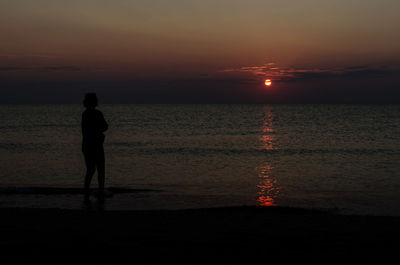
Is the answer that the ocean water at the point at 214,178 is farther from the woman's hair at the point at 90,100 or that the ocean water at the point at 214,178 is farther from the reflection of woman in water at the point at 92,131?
the woman's hair at the point at 90,100

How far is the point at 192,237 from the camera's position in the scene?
555cm

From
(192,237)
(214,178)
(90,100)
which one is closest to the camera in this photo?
(192,237)

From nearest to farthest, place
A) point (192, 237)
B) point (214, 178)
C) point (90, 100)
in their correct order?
point (192, 237) → point (90, 100) → point (214, 178)

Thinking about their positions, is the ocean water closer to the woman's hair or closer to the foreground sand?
the foreground sand

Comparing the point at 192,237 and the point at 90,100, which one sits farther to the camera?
the point at 90,100

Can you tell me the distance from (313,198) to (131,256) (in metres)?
6.90

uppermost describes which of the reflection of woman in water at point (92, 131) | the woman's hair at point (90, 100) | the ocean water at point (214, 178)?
the woman's hair at point (90, 100)

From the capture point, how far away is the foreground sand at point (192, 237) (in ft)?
15.0

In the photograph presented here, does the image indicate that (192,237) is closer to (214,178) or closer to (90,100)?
(90,100)

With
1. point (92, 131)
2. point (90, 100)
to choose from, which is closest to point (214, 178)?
point (92, 131)

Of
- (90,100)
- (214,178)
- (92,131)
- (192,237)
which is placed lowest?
(214,178)

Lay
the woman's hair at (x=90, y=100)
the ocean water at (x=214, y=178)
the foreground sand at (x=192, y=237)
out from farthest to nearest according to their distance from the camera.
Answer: the ocean water at (x=214, y=178) < the woman's hair at (x=90, y=100) < the foreground sand at (x=192, y=237)

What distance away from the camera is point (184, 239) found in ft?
17.7

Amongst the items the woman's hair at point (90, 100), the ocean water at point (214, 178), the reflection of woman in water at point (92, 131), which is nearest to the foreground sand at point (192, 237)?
the reflection of woman in water at point (92, 131)
